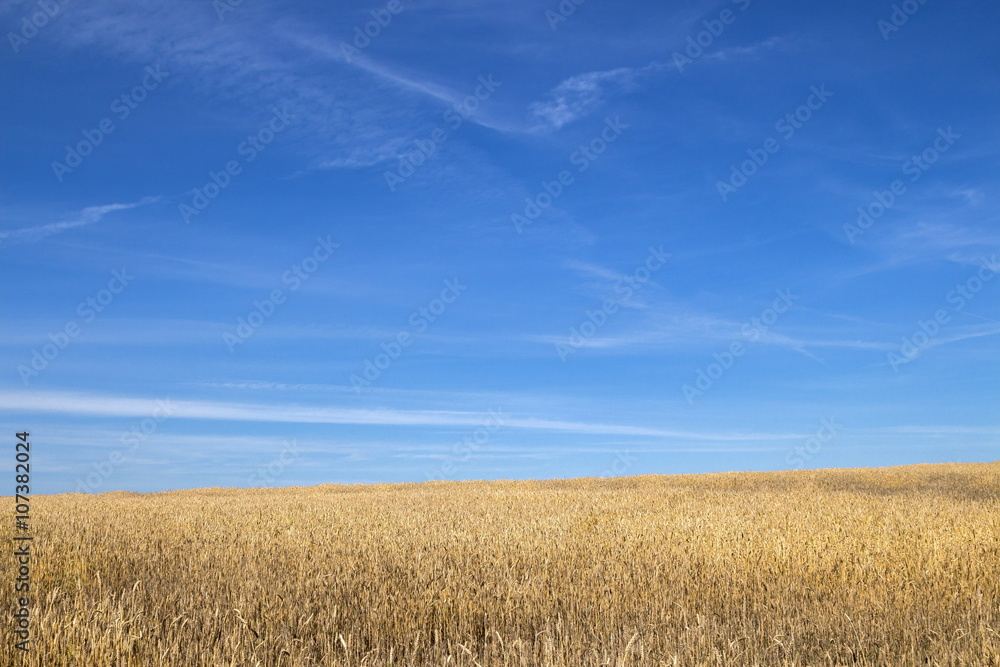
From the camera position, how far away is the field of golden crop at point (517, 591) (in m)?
5.77

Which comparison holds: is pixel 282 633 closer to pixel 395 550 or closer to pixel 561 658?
pixel 561 658

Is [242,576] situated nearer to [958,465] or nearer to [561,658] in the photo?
[561,658]

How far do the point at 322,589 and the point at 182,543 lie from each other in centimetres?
459

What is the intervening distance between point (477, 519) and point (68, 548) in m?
7.43

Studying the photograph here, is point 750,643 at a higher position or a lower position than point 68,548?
lower

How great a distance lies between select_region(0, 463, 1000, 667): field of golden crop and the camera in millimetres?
5766

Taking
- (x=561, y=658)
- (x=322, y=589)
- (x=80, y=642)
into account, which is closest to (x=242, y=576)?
(x=322, y=589)

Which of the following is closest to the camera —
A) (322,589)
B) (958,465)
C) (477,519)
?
(322,589)

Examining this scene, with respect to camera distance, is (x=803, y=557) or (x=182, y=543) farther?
(x=182, y=543)

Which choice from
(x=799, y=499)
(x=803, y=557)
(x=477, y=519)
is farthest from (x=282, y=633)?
(x=799, y=499)

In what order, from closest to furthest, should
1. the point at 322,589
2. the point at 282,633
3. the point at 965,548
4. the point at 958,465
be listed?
the point at 282,633 → the point at 322,589 → the point at 965,548 → the point at 958,465

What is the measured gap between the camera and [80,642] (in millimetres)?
5336

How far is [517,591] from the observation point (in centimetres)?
751

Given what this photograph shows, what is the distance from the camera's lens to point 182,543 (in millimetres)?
10984
